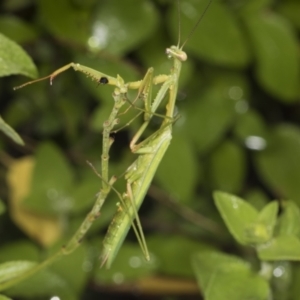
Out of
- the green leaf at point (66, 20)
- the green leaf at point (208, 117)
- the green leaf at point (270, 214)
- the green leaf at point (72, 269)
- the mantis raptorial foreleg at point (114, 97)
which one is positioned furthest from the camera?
the green leaf at point (208, 117)

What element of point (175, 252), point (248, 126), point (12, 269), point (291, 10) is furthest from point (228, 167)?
point (12, 269)

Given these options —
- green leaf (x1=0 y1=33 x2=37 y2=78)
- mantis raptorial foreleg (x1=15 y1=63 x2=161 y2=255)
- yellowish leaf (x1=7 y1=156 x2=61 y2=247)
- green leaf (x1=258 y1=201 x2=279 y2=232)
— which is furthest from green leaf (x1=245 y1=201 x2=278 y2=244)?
yellowish leaf (x1=7 y1=156 x2=61 y2=247)

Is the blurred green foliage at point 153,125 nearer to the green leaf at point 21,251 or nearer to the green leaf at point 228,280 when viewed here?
the green leaf at point 21,251

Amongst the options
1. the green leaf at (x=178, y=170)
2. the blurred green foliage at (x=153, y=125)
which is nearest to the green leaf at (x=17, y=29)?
the blurred green foliage at (x=153, y=125)

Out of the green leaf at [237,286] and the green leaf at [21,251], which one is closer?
the green leaf at [237,286]

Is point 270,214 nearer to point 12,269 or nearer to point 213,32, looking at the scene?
point 12,269

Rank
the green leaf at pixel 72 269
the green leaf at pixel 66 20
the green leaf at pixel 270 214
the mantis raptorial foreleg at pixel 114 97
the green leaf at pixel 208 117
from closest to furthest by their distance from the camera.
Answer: the mantis raptorial foreleg at pixel 114 97 < the green leaf at pixel 270 214 < the green leaf at pixel 72 269 < the green leaf at pixel 66 20 < the green leaf at pixel 208 117

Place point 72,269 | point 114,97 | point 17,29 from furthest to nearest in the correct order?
point 17,29
point 72,269
point 114,97
